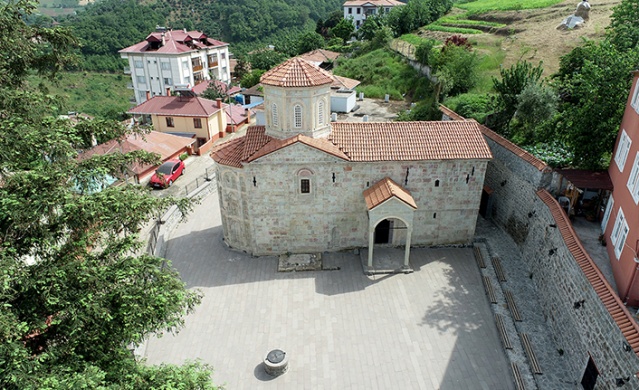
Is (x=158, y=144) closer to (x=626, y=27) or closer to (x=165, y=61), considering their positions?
(x=165, y=61)

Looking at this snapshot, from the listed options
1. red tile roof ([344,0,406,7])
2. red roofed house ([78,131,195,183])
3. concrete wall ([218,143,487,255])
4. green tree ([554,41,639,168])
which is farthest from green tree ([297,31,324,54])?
concrete wall ([218,143,487,255])

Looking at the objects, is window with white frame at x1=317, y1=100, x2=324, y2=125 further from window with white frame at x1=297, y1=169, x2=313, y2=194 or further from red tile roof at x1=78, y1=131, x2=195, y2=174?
red tile roof at x1=78, y1=131, x2=195, y2=174

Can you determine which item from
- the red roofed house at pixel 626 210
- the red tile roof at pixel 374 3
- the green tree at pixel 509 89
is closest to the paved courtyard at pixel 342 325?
the red roofed house at pixel 626 210

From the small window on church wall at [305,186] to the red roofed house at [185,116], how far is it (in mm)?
22609

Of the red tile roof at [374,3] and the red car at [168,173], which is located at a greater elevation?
the red tile roof at [374,3]

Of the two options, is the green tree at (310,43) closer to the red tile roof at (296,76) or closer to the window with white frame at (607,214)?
the red tile roof at (296,76)

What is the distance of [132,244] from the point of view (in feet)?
36.7

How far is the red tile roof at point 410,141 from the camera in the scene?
73.6ft

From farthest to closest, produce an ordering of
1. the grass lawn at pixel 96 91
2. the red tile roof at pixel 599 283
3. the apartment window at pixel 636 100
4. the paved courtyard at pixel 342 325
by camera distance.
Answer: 1. the grass lawn at pixel 96 91
2. the apartment window at pixel 636 100
3. the paved courtyard at pixel 342 325
4. the red tile roof at pixel 599 283

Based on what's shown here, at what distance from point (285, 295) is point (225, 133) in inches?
1183

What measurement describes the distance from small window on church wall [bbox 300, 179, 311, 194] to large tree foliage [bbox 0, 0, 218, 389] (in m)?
11.4

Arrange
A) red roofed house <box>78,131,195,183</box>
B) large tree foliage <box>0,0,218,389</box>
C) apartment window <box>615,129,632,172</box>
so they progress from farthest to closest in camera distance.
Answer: red roofed house <box>78,131,195,183</box>, apartment window <box>615,129,632,172</box>, large tree foliage <box>0,0,218,389</box>

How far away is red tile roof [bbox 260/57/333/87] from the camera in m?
21.4

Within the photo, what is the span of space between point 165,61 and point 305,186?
52.1m
